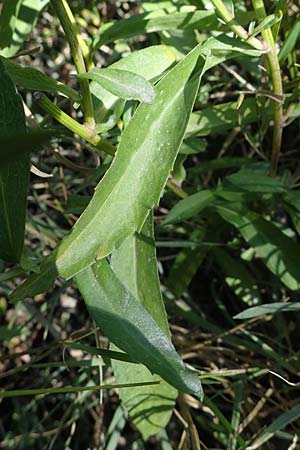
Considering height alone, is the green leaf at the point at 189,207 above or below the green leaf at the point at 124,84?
below

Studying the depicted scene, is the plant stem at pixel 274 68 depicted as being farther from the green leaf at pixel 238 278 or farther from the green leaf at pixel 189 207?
the green leaf at pixel 238 278

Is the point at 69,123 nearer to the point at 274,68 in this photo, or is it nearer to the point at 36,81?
the point at 36,81

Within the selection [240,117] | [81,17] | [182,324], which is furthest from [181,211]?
[81,17]

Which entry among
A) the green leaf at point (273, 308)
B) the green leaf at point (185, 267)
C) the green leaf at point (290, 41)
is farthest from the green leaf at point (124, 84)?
the green leaf at point (185, 267)

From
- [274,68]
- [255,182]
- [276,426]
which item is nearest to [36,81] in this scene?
[274,68]

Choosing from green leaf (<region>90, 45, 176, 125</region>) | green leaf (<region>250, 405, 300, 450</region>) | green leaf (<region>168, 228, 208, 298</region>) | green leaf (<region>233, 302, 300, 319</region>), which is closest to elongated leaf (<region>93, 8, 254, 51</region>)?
green leaf (<region>90, 45, 176, 125</region>)

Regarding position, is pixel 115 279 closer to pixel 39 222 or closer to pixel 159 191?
pixel 159 191
